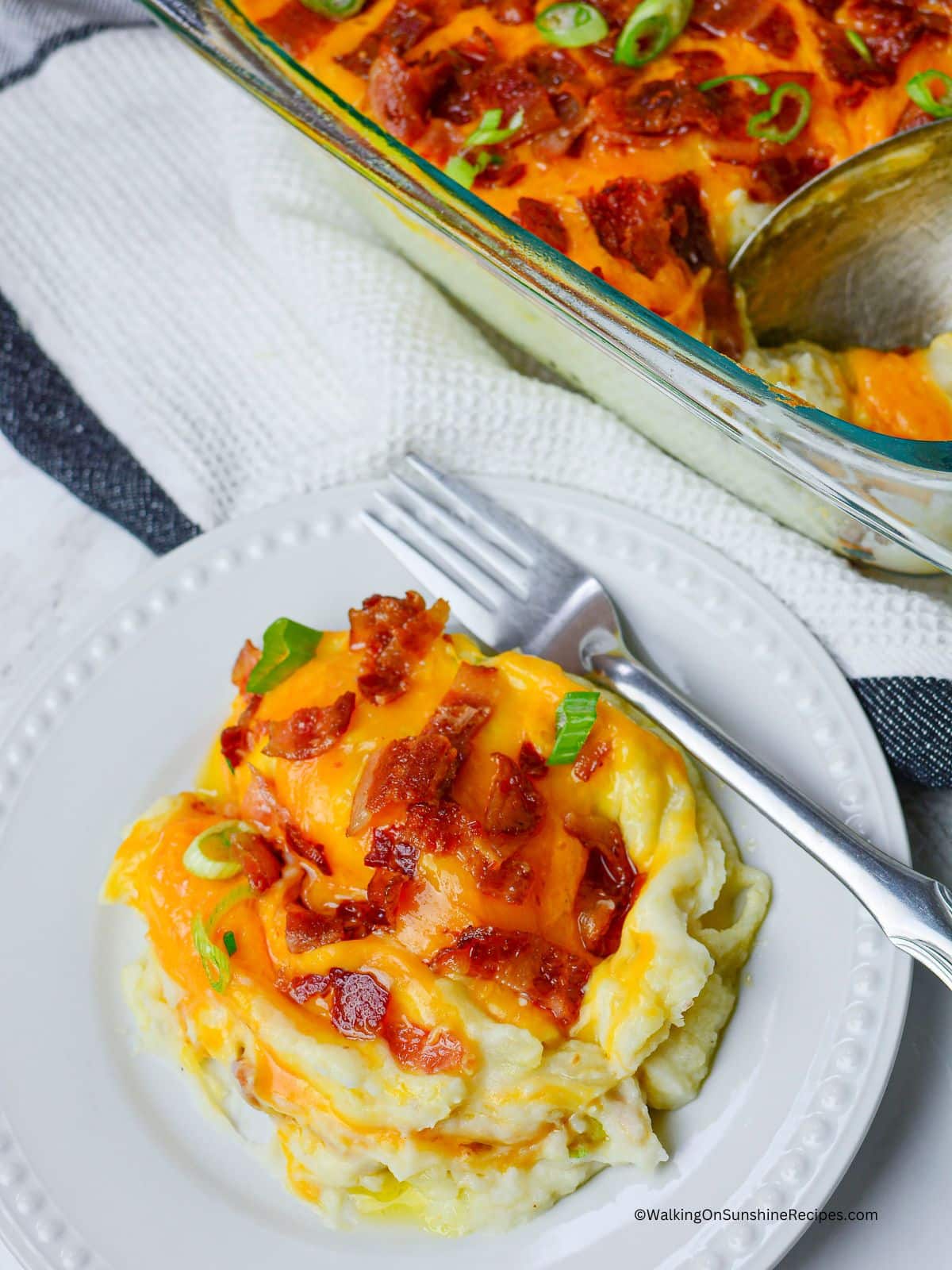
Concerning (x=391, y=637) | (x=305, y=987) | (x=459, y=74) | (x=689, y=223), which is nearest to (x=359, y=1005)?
(x=305, y=987)

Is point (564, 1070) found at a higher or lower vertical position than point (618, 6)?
lower

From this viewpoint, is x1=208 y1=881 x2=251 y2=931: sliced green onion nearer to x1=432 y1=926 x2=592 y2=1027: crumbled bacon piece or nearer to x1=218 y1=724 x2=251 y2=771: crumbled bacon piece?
x1=218 y1=724 x2=251 y2=771: crumbled bacon piece

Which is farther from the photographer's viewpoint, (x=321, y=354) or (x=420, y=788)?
(x=321, y=354)

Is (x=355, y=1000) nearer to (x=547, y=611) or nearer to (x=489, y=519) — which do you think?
(x=547, y=611)

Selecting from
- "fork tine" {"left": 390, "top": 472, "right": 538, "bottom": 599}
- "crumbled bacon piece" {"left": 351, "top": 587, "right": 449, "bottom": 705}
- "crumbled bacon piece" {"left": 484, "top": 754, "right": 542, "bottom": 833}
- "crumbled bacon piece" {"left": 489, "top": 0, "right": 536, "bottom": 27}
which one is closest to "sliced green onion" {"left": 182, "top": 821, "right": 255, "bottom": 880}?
"crumbled bacon piece" {"left": 351, "top": 587, "right": 449, "bottom": 705}

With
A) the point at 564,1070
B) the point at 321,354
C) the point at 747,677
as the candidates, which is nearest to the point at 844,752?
the point at 747,677

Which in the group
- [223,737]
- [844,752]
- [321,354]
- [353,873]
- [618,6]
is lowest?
[844,752]

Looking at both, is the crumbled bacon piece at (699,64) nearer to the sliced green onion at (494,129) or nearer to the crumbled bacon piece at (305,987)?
the sliced green onion at (494,129)

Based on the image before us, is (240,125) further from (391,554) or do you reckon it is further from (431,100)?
(391,554)
